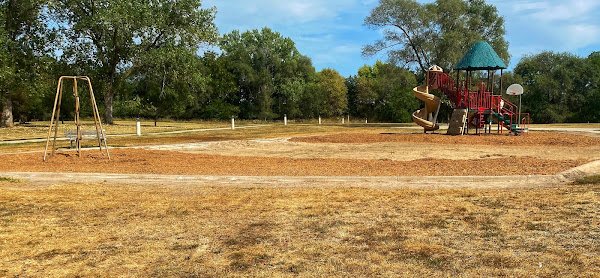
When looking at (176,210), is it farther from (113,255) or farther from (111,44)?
(111,44)

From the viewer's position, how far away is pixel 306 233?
239 inches

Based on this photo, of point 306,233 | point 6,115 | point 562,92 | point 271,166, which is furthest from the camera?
point 562,92

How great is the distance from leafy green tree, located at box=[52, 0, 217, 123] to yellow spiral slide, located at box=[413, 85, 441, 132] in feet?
66.7

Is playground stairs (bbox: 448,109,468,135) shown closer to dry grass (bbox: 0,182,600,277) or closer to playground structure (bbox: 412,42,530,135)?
playground structure (bbox: 412,42,530,135)

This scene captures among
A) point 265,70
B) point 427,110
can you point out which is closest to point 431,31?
point 427,110

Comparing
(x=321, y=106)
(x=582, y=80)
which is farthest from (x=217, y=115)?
(x=582, y=80)

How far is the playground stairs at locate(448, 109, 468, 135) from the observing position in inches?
1187

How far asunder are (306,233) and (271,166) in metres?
8.22

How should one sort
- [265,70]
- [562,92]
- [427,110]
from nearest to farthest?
[427,110] → [562,92] → [265,70]

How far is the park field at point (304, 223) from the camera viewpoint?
481 cm

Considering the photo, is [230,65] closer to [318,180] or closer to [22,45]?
[22,45]

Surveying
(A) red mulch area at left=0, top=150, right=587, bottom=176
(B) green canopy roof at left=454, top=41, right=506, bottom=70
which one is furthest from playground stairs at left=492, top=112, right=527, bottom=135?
(A) red mulch area at left=0, top=150, right=587, bottom=176

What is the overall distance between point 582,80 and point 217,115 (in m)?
53.6

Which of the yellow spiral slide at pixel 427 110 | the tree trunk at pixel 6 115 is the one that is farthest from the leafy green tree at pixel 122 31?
the yellow spiral slide at pixel 427 110
